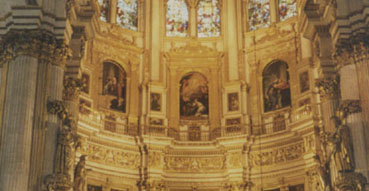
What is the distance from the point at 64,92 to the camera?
20.0m

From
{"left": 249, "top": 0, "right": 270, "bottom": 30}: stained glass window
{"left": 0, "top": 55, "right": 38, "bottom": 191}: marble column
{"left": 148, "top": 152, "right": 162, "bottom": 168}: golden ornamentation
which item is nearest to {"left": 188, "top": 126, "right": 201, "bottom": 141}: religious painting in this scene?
{"left": 148, "top": 152, "right": 162, "bottom": 168}: golden ornamentation

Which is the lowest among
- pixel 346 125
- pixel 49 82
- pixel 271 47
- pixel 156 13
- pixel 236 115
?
pixel 346 125

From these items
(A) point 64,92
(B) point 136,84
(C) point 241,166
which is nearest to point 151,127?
(B) point 136,84

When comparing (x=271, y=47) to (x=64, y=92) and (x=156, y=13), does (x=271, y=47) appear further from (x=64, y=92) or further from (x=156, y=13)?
(x=64, y=92)

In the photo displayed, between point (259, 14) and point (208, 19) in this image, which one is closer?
point (259, 14)

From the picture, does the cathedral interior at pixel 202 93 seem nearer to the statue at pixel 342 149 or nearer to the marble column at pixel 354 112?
the marble column at pixel 354 112

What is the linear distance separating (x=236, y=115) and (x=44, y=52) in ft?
47.9

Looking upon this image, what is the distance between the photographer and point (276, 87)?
99.7 ft

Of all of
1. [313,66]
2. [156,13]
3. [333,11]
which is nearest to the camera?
[333,11]

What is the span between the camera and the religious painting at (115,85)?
30.0 m

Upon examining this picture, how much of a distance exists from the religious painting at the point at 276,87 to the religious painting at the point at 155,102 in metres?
5.34

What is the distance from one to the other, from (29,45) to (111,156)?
12041 mm

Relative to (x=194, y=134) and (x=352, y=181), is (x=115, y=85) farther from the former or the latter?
(x=352, y=181)

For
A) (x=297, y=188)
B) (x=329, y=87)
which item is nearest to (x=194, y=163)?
(x=297, y=188)
